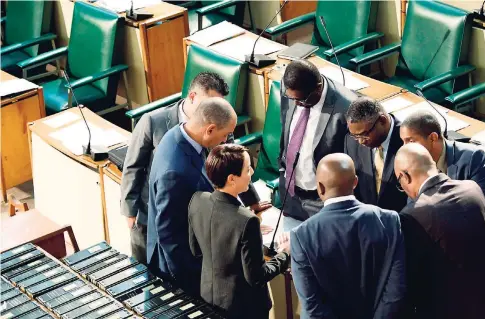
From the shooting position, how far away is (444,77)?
564 cm

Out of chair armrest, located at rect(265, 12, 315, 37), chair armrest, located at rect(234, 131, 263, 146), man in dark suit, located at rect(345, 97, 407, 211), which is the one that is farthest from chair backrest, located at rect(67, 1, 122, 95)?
man in dark suit, located at rect(345, 97, 407, 211)

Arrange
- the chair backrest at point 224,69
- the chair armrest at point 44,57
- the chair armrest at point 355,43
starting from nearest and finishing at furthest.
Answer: the chair backrest at point 224,69
the chair armrest at point 355,43
the chair armrest at point 44,57

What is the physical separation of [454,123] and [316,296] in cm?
175

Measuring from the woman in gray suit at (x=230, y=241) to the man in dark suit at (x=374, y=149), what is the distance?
502 millimetres

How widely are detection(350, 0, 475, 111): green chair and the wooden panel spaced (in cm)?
139

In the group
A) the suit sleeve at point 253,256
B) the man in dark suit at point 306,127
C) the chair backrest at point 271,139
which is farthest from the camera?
the chair backrest at point 271,139

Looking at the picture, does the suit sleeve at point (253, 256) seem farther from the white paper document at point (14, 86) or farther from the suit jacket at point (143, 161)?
the white paper document at point (14, 86)

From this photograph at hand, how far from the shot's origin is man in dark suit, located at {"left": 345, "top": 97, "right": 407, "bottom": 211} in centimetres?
394

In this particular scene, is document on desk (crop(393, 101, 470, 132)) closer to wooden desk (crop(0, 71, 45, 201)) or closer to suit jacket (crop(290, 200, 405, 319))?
suit jacket (crop(290, 200, 405, 319))

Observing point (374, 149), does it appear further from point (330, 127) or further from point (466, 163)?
point (466, 163)

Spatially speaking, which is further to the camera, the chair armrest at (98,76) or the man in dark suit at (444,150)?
the chair armrest at (98,76)

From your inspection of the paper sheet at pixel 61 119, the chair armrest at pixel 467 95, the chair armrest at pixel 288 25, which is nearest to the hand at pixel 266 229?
the chair armrest at pixel 467 95

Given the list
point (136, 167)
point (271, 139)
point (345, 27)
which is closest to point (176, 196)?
point (136, 167)

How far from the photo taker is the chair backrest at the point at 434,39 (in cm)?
568
